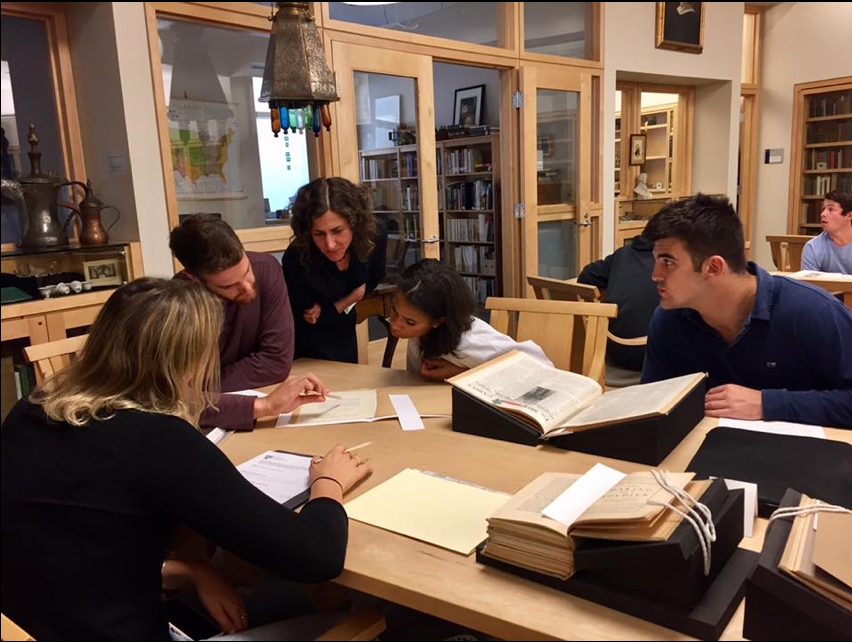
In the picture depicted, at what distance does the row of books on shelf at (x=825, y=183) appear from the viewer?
3.35m

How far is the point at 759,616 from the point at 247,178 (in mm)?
3087

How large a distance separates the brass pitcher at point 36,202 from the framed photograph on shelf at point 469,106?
152 inches

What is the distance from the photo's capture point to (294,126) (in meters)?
2.03

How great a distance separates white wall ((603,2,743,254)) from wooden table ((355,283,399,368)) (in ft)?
8.08

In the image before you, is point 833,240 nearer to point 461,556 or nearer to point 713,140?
point 713,140

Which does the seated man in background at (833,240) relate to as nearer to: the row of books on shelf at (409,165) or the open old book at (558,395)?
the row of books on shelf at (409,165)

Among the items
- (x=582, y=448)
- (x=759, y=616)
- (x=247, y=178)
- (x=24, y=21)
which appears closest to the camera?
(x=759, y=616)

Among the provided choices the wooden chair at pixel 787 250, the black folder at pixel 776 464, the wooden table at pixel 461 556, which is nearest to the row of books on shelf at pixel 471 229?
the wooden chair at pixel 787 250

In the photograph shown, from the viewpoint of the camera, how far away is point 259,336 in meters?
2.04

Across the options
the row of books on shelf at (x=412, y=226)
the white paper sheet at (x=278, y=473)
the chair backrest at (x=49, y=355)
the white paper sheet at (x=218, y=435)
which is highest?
the row of books on shelf at (x=412, y=226)

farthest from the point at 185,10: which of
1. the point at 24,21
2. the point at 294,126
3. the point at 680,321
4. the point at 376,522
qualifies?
the point at 376,522

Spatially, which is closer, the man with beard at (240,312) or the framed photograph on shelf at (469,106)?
the man with beard at (240,312)

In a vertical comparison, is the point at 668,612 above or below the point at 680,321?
below

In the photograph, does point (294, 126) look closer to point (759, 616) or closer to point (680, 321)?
point (680, 321)
